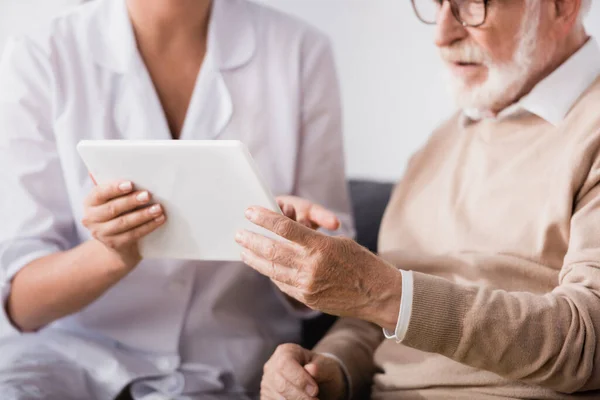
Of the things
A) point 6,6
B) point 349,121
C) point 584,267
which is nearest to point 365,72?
point 349,121

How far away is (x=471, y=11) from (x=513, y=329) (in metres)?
0.62

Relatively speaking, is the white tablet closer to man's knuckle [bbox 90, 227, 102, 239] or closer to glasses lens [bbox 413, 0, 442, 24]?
man's knuckle [bbox 90, 227, 102, 239]

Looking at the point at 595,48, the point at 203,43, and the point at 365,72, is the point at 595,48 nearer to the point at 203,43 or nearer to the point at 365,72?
the point at 203,43

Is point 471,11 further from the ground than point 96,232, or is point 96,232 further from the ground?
point 471,11

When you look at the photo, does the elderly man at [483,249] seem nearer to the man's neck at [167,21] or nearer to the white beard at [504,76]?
the white beard at [504,76]

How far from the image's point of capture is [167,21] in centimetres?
156

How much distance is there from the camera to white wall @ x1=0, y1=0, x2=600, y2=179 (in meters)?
2.10

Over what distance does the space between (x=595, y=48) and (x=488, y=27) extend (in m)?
0.20

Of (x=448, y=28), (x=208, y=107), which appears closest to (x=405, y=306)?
(x=448, y=28)

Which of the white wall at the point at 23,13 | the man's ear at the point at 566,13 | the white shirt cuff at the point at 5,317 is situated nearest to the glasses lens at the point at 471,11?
the man's ear at the point at 566,13

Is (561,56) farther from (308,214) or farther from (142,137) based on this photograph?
(142,137)

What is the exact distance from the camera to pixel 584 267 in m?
1.15

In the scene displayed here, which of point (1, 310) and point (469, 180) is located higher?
point (469, 180)

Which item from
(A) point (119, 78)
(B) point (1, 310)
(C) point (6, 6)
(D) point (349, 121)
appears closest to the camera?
(B) point (1, 310)
